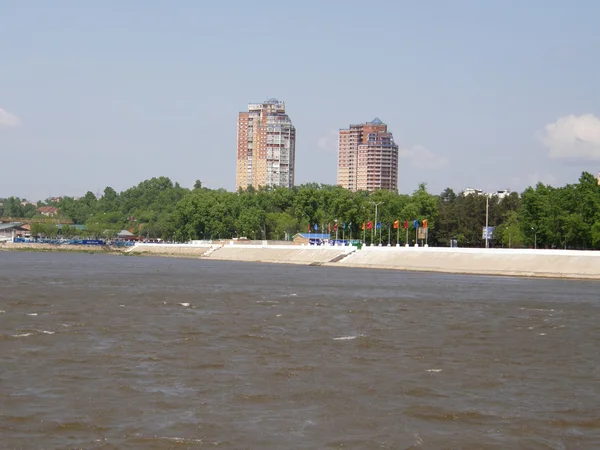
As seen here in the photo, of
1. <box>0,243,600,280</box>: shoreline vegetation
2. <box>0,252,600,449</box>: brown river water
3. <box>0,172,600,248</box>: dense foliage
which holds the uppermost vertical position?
<box>0,172,600,248</box>: dense foliage

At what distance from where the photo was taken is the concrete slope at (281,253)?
123875 millimetres

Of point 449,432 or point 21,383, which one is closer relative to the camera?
point 449,432

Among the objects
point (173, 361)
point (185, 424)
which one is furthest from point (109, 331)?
point (185, 424)

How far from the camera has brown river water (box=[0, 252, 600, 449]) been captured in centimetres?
1452

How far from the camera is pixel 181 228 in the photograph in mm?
199500

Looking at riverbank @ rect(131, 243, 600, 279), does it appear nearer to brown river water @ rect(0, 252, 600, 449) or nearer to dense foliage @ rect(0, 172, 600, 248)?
dense foliage @ rect(0, 172, 600, 248)

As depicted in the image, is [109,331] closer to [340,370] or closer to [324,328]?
[324,328]

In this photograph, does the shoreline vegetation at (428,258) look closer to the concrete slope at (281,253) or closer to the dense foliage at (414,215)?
the concrete slope at (281,253)

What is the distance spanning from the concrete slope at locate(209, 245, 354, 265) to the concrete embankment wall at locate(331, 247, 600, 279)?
6.21 metres

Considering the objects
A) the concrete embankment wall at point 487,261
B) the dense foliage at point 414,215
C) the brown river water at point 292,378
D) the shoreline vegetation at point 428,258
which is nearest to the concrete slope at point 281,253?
the shoreline vegetation at point 428,258

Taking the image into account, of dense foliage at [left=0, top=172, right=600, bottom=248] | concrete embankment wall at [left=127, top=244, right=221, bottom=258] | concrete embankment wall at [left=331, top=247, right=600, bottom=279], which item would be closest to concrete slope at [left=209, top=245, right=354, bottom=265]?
concrete embankment wall at [left=127, top=244, right=221, bottom=258]

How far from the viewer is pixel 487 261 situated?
94312mm

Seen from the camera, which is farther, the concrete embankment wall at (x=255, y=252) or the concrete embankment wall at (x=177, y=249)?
the concrete embankment wall at (x=177, y=249)

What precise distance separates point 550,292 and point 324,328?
102 feet
